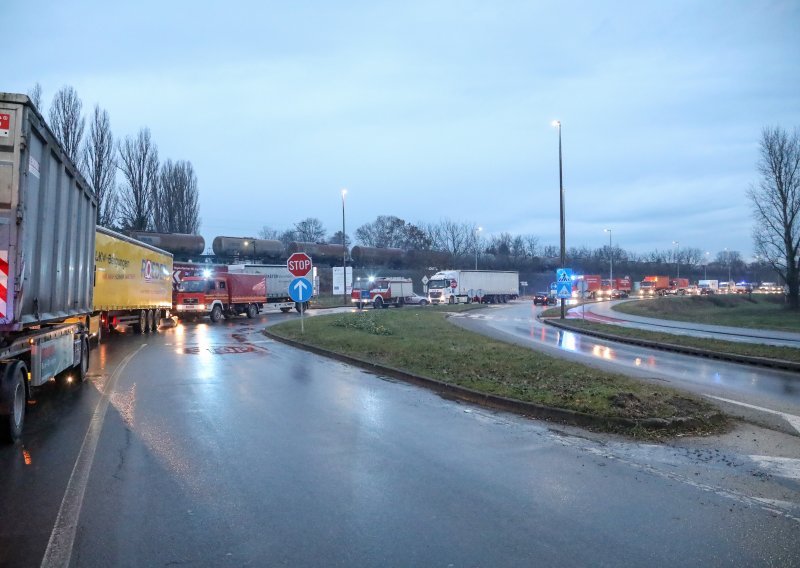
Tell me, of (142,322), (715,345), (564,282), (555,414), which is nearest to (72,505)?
(555,414)

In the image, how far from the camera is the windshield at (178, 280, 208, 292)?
106 feet

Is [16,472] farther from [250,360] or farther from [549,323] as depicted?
[549,323]

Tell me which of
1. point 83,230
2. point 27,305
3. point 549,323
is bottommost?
point 549,323

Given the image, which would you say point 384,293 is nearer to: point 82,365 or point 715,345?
point 715,345

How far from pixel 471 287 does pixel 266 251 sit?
67.5 ft

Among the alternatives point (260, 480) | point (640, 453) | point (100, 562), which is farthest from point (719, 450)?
point (100, 562)

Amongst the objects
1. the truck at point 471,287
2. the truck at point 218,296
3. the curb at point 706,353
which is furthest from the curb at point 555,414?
the truck at point 471,287

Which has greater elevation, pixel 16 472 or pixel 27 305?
pixel 27 305

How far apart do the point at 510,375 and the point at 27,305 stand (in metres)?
8.23

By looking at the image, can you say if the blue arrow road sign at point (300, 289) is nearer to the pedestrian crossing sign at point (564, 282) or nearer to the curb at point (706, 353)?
the curb at point (706, 353)

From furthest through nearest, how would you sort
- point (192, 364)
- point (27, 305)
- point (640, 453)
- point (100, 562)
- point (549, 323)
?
point (549, 323) → point (192, 364) → point (27, 305) → point (640, 453) → point (100, 562)

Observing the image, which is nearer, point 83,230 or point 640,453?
point 640,453

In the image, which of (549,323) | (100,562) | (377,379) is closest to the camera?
(100,562)

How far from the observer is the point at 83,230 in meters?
11.4
